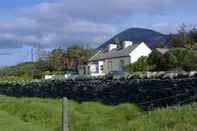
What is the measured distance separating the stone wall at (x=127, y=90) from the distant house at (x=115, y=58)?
38.8 metres

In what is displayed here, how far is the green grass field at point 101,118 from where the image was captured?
11086 millimetres

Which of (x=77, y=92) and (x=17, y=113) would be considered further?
(x=77, y=92)

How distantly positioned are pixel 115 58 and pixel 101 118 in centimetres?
5447

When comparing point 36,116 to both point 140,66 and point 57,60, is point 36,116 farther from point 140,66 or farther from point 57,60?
point 57,60

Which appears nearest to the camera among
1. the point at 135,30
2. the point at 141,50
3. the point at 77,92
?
the point at 77,92

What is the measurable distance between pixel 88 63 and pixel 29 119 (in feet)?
196

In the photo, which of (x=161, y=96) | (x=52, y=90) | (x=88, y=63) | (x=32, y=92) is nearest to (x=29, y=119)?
(x=161, y=96)

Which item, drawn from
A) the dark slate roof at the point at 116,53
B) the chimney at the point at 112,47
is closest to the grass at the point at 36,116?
the dark slate roof at the point at 116,53

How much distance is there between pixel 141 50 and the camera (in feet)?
230

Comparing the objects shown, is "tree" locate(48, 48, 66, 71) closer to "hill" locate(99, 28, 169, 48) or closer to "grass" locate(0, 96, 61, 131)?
"hill" locate(99, 28, 169, 48)

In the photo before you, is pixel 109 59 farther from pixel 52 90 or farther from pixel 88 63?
pixel 52 90

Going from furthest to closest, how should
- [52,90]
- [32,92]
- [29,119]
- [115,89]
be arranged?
[32,92] → [52,90] → [115,89] → [29,119]

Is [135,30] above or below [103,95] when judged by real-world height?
above

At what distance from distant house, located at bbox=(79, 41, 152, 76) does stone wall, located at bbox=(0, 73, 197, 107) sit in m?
38.8
